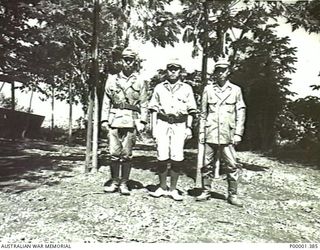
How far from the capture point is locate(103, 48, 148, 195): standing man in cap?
3.63 m

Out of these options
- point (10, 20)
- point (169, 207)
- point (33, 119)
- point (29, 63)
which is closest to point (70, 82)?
point (33, 119)

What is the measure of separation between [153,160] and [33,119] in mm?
4878

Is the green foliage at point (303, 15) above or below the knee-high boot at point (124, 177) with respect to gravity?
above

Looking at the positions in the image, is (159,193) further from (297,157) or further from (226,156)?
(297,157)

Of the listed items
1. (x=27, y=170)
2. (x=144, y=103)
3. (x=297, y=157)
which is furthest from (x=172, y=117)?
(x=27, y=170)

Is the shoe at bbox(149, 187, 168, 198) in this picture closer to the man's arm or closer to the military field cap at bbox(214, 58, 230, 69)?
the man's arm

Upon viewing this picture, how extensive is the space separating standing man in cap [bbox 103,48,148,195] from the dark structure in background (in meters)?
4.13

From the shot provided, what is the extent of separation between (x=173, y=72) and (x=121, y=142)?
0.71 metres

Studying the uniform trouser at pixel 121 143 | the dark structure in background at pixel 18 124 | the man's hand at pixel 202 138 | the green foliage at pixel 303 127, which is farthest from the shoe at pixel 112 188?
the dark structure in background at pixel 18 124

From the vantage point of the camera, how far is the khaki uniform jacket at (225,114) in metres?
3.54

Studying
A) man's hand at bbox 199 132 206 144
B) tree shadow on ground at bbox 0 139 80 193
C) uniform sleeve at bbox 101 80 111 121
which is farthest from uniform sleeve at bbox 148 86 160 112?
tree shadow on ground at bbox 0 139 80 193

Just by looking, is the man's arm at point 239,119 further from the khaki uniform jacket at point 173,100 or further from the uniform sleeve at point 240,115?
the khaki uniform jacket at point 173,100

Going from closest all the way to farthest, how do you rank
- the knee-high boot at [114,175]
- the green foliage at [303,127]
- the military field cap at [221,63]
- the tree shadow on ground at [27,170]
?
the military field cap at [221,63] < the knee-high boot at [114,175] < the tree shadow on ground at [27,170] < the green foliage at [303,127]

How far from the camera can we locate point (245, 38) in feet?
14.0
